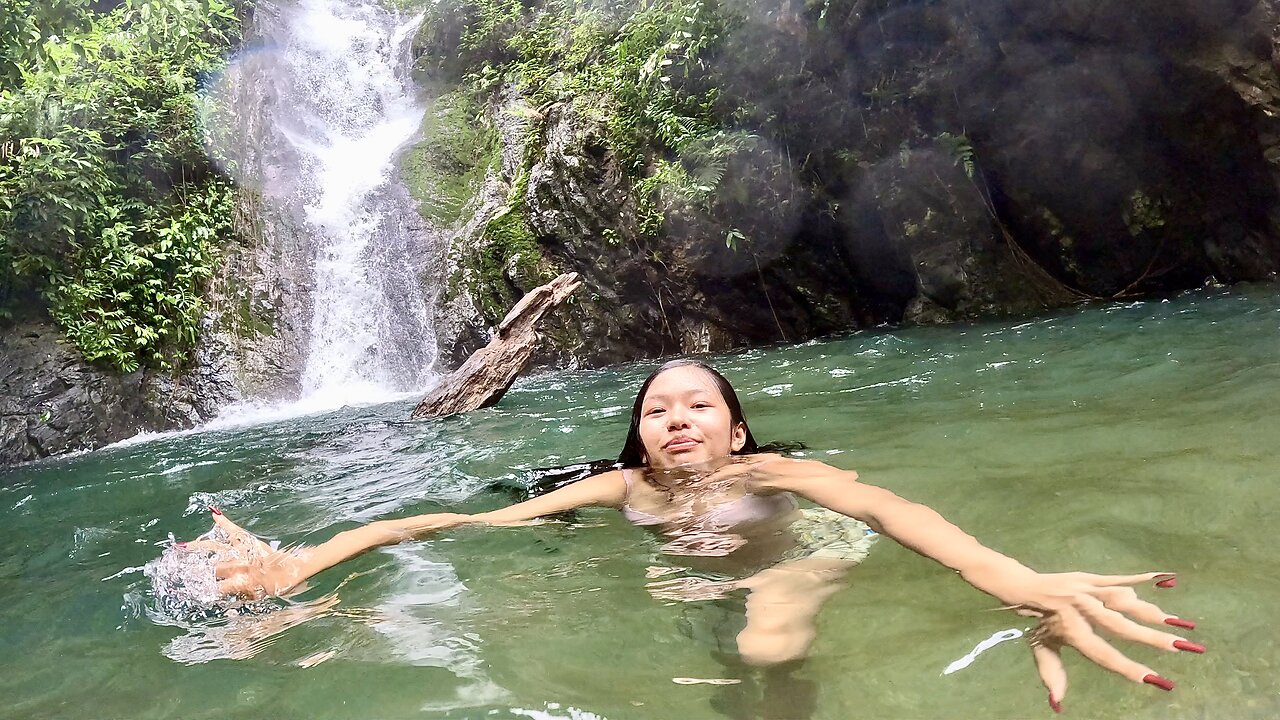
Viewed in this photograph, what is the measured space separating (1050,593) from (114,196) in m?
14.8

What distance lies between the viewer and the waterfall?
12.7 meters

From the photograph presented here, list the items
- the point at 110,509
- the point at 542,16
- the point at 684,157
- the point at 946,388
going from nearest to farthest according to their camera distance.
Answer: the point at 110,509, the point at 946,388, the point at 684,157, the point at 542,16

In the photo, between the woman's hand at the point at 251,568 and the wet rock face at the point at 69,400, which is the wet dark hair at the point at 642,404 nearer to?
the woman's hand at the point at 251,568

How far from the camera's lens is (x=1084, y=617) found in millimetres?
1397

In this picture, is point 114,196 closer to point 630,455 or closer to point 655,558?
point 630,455

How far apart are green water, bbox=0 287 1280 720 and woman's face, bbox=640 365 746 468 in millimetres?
355

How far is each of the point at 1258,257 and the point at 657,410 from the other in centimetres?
961

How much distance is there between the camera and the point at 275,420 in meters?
9.85

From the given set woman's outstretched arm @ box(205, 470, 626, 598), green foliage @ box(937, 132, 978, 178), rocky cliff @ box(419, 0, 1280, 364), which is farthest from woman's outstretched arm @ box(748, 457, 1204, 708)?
rocky cliff @ box(419, 0, 1280, 364)

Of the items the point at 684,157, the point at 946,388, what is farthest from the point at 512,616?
the point at 684,157

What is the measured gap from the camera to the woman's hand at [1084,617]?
1.23 metres

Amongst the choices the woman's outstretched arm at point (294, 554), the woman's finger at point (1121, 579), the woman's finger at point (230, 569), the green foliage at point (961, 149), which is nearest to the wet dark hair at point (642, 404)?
the woman's outstretched arm at point (294, 554)

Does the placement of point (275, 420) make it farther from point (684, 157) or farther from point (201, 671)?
point (201, 671)

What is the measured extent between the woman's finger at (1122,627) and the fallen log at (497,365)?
659 centimetres
